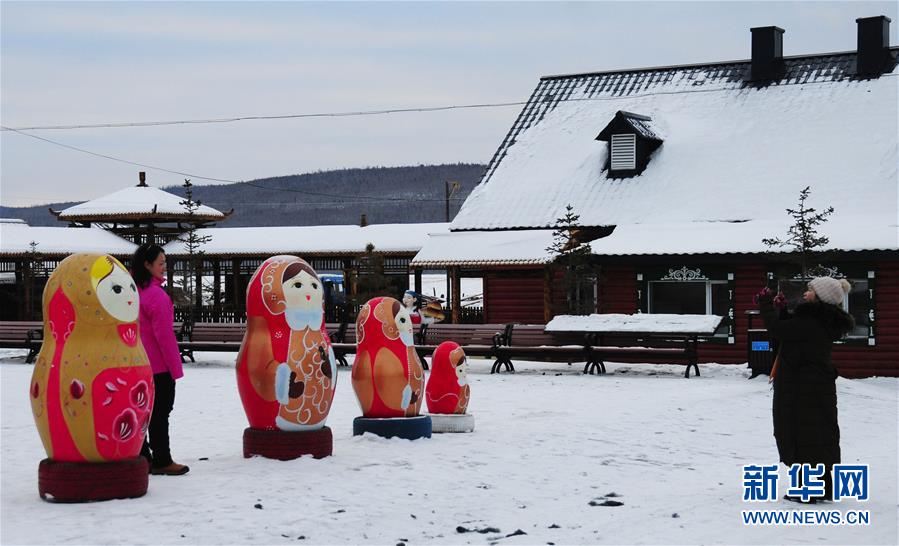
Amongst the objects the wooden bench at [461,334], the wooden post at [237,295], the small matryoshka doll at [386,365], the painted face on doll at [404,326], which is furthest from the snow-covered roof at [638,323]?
the wooden post at [237,295]

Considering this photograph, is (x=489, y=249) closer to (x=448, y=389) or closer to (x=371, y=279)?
(x=371, y=279)

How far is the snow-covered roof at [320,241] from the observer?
3988 cm

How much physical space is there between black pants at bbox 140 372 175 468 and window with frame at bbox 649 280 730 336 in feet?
55.8

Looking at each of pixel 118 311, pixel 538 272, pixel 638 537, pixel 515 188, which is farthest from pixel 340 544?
pixel 515 188

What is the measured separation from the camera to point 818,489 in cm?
852

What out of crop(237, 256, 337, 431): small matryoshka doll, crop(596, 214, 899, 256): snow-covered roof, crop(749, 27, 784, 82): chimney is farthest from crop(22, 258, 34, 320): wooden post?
crop(237, 256, 337, 431): small matryoshka doll

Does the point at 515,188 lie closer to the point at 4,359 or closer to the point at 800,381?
the point at 4,359

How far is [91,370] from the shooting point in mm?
8461

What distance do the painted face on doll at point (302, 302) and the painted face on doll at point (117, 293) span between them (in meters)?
1.85

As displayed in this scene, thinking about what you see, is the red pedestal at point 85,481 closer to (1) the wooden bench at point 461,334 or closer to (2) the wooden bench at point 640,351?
(2) the wooden bench at point 640,351

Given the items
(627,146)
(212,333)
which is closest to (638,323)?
(627,146)

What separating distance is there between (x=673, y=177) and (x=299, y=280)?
1949cm

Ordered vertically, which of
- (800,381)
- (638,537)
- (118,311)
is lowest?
(638,537)

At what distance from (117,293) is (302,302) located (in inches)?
84.5
